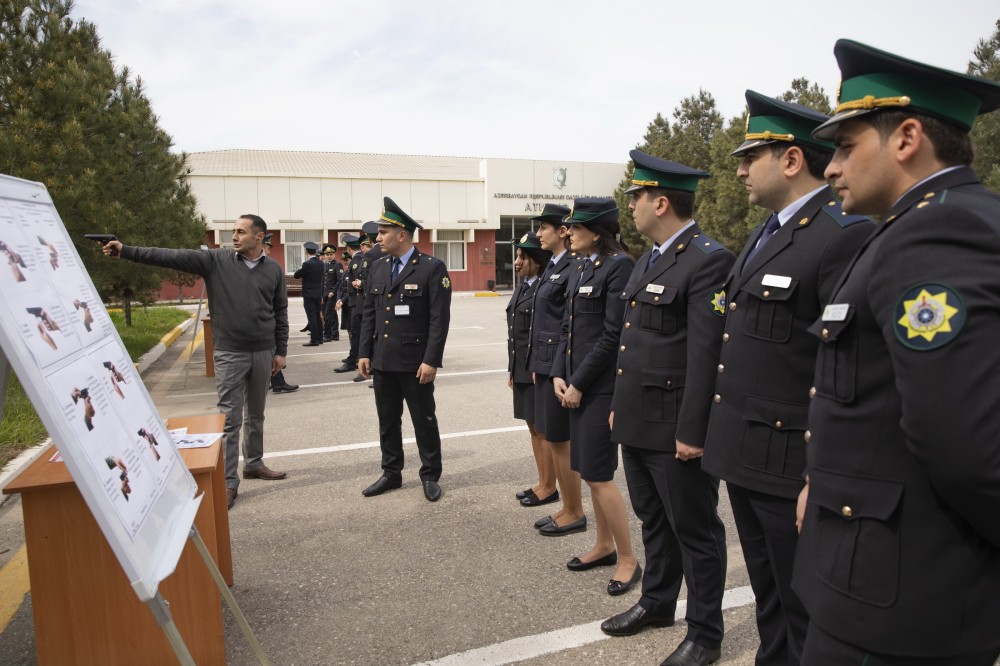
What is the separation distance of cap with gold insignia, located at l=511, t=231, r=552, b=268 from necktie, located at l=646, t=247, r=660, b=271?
6.69 ft

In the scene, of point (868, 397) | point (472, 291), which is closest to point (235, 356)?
point (868, 397)

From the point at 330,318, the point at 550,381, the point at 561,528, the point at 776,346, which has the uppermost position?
the point at 776,346

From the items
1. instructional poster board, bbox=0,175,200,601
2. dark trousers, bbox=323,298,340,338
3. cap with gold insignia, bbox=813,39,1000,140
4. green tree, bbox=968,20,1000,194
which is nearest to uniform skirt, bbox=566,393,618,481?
instructional poster board, bbox=0,175,200,601

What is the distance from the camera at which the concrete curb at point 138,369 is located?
5254 mm

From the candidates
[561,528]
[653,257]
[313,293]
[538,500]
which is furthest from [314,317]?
[653,257]

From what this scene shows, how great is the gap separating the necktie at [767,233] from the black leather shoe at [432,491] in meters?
3.32

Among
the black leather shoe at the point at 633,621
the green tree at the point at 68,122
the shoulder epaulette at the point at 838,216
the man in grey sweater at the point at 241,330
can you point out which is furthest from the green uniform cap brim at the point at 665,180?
the green tree at the point at 68,122

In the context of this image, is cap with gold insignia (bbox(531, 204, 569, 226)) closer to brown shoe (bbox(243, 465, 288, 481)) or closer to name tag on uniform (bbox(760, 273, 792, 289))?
name tag on uniform (bbox(760, 273, 792, 289))

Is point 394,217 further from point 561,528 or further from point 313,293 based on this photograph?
point 313,293

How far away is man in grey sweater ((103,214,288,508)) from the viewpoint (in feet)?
17.6

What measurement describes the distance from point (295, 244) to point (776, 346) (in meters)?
34.3

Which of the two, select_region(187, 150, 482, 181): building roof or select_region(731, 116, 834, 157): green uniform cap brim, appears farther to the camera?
select_region(187, 150, 482, 181): building roof

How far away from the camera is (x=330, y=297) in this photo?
15.8m

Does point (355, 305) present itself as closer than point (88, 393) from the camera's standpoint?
No
